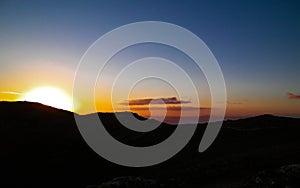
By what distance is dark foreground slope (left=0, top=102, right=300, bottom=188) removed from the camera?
22266 mm

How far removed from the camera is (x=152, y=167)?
31828 millimetres

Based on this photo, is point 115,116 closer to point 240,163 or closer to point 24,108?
point 24,108

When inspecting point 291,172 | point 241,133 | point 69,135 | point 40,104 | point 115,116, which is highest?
point 40,104

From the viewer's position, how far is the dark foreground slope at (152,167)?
73.0 ft

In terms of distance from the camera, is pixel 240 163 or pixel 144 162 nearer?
→ pixel 240 163

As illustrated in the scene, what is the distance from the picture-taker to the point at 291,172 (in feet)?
62.8

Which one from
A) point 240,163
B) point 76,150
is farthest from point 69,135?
point 240,163

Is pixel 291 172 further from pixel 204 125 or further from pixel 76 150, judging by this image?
pixel 204 125

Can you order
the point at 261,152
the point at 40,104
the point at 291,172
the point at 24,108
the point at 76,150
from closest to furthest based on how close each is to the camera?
the point at 291,172 < the point at 261,152 < the point at 76,150 < the point at 24,108 < the point at 40,104

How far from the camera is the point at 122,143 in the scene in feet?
139

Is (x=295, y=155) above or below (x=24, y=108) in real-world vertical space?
below

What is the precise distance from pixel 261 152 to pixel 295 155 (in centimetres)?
351

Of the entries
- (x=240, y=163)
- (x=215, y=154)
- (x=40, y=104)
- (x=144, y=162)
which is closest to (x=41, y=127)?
(x=40, y=104)

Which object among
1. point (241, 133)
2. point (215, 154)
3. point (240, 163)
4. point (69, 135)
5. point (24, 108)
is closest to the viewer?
point (240, 163)
